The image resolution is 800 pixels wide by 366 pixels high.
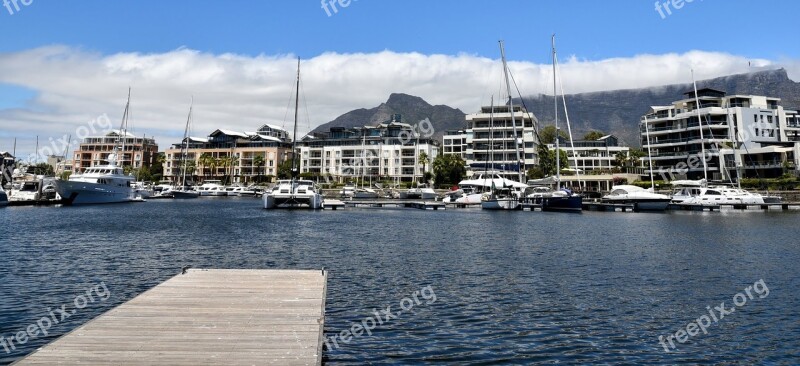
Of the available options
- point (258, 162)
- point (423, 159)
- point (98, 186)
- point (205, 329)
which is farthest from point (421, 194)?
point (205, 329)

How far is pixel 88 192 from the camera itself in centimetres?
9356

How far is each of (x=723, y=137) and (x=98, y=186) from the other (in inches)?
5527

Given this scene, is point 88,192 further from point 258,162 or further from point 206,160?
point 206,160

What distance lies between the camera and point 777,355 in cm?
1371

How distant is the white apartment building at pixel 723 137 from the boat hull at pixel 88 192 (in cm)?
11693

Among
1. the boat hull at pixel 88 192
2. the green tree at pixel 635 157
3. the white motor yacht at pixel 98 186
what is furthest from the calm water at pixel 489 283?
the green tree at pixel 635 157

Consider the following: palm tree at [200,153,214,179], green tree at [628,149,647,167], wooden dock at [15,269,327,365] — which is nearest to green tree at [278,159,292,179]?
palm tree at [200,153,214,179]

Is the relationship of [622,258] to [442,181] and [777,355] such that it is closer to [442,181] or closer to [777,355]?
[777,355]

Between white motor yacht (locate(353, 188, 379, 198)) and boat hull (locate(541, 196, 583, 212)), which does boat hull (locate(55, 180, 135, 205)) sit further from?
boat hull (locate(541, 196, 583, 212))

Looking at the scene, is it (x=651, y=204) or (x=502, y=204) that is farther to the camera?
(x=502, y=204)

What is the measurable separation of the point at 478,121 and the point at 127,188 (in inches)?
3928

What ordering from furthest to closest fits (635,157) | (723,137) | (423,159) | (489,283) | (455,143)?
(455,143) < (423,159) < (635,157) < (723,137) < (489,283)

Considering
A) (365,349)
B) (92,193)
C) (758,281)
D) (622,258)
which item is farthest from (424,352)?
(92,193)

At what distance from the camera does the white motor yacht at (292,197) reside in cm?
8400
